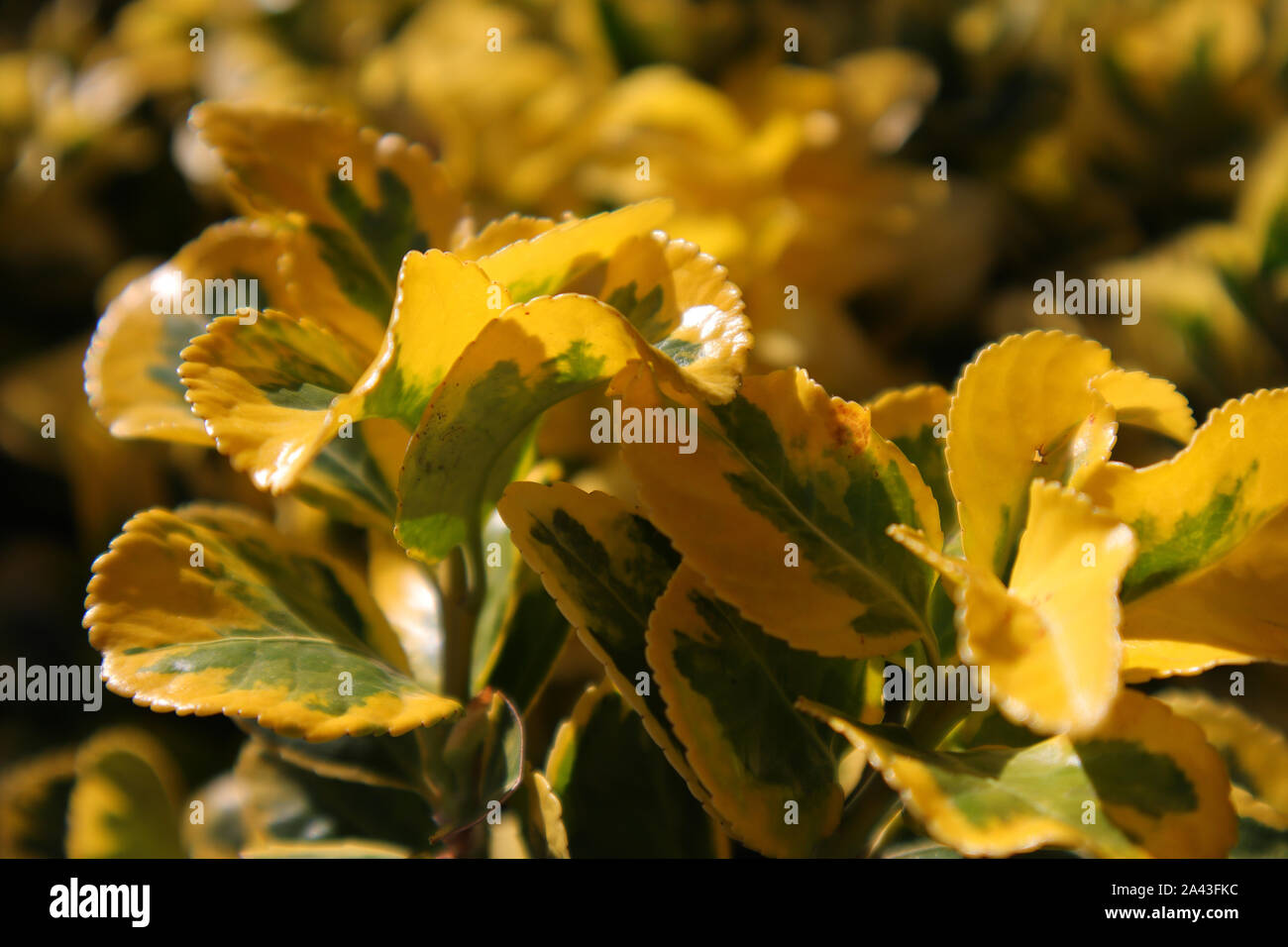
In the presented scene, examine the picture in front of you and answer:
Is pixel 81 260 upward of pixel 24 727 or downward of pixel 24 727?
upward

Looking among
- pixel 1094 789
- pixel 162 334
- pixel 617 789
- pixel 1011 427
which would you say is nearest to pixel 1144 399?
pixel 1011 427

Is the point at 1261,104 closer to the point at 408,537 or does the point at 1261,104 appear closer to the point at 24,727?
the point at 408,537

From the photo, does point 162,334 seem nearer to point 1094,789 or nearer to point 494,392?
point 494,392

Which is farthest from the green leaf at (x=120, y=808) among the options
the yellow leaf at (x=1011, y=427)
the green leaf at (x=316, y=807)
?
the yellow leaf at (x=1011, y=427)

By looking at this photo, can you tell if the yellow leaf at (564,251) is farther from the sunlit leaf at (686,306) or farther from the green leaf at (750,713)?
the green leaf at (750,713)

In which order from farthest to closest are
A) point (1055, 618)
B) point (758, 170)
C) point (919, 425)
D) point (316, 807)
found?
point (758, 170), point (316, 807), point (919, 425), point (1055, 618)

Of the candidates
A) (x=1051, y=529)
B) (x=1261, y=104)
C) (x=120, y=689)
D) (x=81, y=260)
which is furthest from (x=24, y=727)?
(x=1261, y=104)
